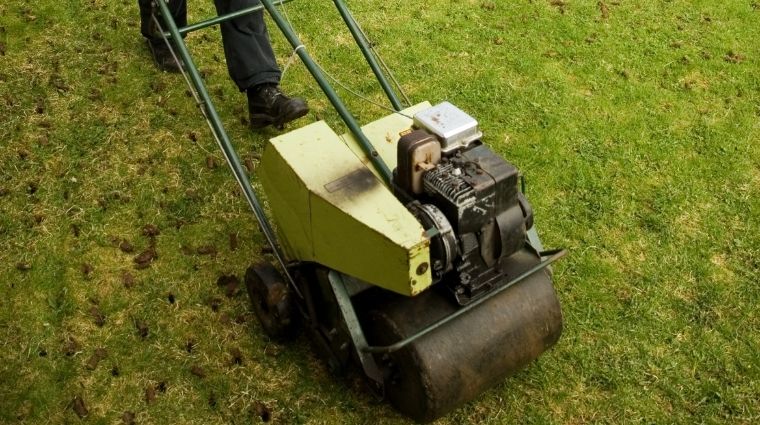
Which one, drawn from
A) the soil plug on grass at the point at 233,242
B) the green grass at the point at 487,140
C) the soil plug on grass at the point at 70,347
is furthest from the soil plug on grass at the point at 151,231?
the soil plug on grass at the point at 70,347

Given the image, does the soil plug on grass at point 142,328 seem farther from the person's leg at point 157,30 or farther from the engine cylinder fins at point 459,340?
the person's leg at point 157,30

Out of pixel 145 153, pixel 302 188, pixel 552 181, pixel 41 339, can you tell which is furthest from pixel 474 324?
pixel 145 153

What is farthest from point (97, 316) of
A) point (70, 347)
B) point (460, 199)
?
point (460, 199)

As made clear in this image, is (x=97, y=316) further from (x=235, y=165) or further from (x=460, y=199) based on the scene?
(x=460, y=199)

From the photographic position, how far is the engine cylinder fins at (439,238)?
2107mm

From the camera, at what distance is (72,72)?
430 cm

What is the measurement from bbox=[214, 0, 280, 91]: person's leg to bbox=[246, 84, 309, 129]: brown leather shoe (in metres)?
0.06

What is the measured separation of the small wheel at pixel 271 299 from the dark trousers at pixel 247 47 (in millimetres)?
Answer: 1206

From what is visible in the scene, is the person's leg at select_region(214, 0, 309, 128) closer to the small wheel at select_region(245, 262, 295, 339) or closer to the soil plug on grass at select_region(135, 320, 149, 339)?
the small wheel at select_region(245, 262, 295, 339)

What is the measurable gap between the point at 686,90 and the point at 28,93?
385 centimetres

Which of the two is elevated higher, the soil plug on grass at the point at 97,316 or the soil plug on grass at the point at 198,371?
the soil plug on grass at the point at 97,316

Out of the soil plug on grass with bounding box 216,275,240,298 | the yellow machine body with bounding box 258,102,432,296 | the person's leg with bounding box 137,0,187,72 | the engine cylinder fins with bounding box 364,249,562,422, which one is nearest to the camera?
the yellow machine body with bounding box 258,102,432,296

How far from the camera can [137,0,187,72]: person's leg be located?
13.1 ft

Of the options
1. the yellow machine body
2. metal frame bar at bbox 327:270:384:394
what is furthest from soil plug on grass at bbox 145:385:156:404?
metal frame bar at bbox 327:270:384:394
